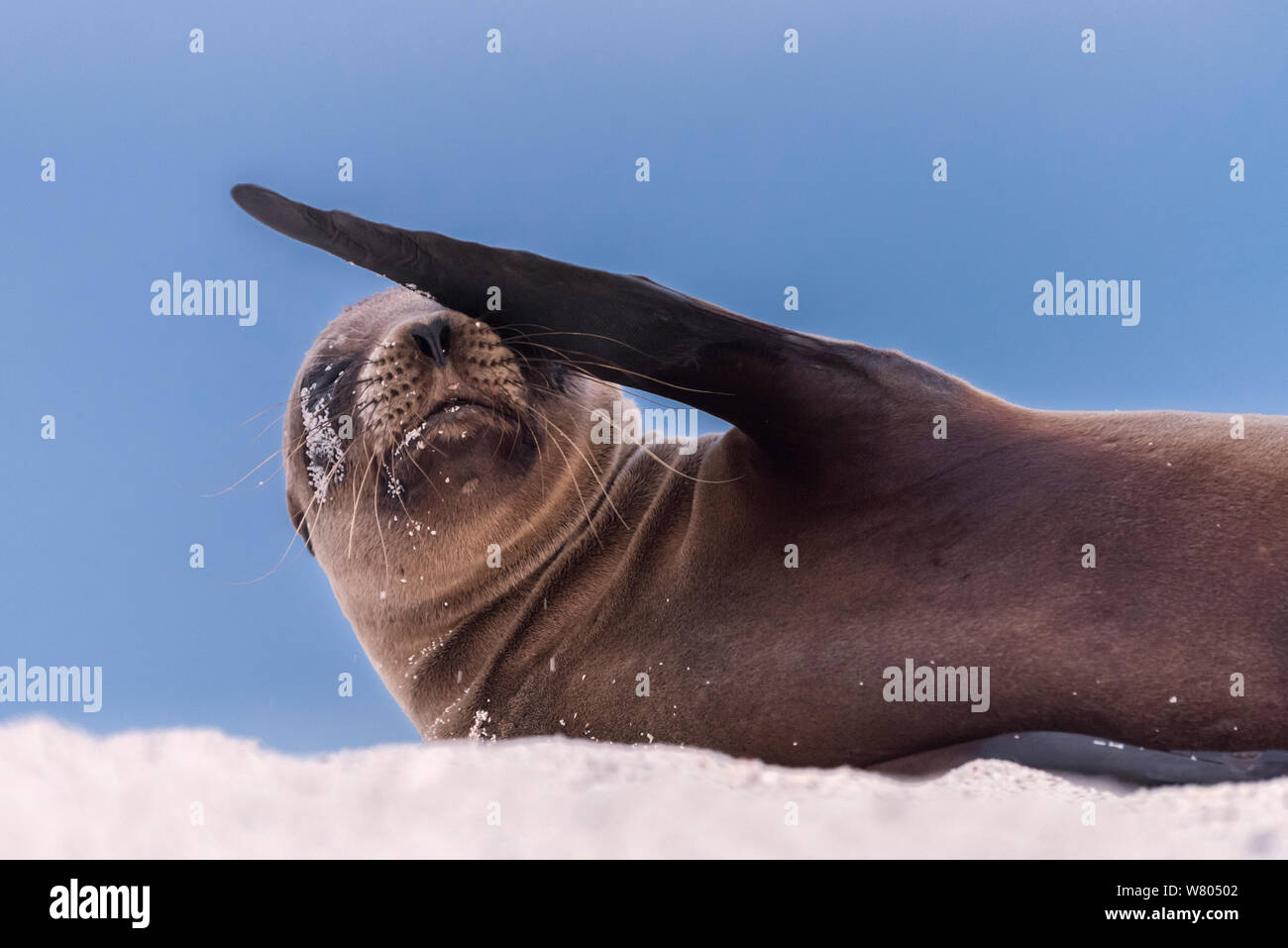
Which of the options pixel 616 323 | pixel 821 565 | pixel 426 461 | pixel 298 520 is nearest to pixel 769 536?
pixel 821 565

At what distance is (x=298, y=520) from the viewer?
337 centimetres

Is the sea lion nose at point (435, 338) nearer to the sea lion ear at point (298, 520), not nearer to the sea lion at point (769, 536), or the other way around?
the sea lion at point (769, 536)

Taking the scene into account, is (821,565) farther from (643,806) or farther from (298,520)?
(298,520)

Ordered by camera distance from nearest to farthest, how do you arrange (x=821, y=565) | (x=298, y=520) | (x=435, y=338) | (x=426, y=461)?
(x=821, y=565), (x=435, y=338), (x=426, y=461), (x=298, y=520)

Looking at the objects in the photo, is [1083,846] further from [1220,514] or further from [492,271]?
[492,271]

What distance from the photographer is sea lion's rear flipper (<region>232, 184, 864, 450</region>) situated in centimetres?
213

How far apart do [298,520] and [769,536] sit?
162 centimetres

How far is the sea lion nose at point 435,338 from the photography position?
2.55 meters

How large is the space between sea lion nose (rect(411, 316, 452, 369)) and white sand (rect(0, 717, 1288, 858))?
0.90 m

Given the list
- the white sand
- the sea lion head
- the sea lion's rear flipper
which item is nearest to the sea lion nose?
the sea lion head

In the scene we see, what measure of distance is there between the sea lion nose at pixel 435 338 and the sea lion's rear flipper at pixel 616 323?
0.27 metres

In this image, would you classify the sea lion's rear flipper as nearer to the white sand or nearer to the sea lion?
the sea lion

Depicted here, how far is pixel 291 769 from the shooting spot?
2.21m

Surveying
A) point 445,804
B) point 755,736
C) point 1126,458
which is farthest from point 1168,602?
→ point 445,804
